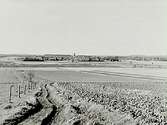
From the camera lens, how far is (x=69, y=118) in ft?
65.1

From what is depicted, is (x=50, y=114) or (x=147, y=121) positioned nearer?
(x=147, y=121)

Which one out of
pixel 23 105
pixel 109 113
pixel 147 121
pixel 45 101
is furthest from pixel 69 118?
pixel 45 101

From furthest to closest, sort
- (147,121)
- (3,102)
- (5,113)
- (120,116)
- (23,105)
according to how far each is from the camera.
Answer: (3,102) → (23,105) → (5,113) → (120,116) → (147,121)

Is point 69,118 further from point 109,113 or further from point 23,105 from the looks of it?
point 23,105

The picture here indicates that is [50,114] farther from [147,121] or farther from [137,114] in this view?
[147,121]

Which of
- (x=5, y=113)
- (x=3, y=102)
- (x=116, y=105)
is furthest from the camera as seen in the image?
(x=3, y=102)

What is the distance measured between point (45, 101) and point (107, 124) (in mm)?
11595

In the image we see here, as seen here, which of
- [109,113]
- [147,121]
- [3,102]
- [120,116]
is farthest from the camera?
[3,102]

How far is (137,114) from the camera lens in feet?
66.0

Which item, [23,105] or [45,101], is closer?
[23,105]

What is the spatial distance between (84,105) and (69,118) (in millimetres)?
5420

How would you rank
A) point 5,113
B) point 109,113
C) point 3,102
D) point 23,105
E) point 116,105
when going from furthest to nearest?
1. point 3,102
2. point 23,105
3. point 116,105
4. point 5,113
5. point 109,113

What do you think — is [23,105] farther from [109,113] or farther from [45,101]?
[109,113]

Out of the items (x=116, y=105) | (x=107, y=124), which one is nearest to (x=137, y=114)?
(x=107, y=124)
